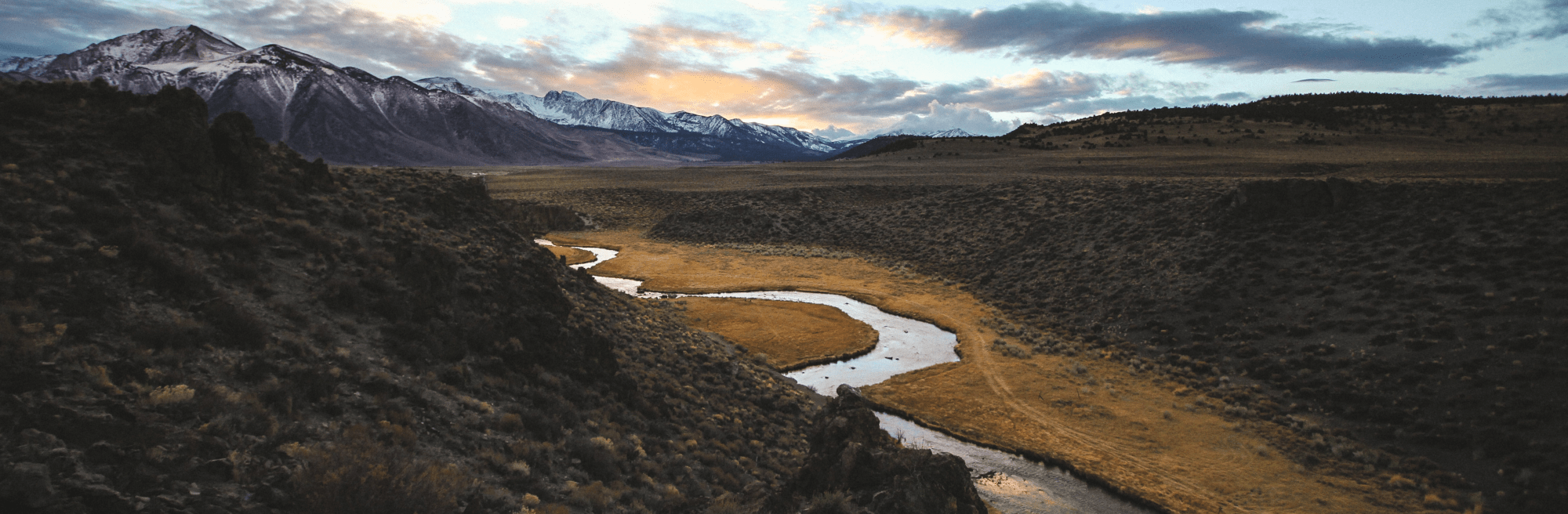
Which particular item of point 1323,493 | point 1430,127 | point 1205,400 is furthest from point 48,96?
point 1430,127

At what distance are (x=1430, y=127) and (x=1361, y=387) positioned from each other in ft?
245

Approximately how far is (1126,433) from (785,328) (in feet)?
55.0

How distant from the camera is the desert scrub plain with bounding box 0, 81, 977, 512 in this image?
713cm

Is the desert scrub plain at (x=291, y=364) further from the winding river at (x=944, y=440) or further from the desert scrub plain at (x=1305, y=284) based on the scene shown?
the desert scrub plain at (x=1305, y=284)

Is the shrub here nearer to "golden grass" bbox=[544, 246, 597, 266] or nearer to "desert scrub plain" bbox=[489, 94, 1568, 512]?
"desert scrub plain" bbox=[489, 94, 1568, 512]

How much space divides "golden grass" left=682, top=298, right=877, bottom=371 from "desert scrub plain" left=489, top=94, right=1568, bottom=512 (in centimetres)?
484

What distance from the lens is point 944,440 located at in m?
20.5

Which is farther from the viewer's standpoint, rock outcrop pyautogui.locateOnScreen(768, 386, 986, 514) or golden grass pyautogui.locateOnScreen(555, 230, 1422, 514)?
golden grass pyautogui.locateOnScreen(555, 230, 1422, 514)

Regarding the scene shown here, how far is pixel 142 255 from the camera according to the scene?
37.0 ft

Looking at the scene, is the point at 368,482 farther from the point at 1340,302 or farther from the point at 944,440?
the point at 1340,302

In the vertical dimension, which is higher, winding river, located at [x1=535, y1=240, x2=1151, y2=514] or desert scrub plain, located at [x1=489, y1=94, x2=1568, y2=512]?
desert scrub plain, located at [x1=489, y1=94, x2=1568, y2=512]

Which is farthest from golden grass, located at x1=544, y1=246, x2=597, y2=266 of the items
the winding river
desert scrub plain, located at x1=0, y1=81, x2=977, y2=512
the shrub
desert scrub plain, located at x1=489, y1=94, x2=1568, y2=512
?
the shrub

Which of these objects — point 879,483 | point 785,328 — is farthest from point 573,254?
point 879,483

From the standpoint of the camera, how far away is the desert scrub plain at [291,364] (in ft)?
23.4
